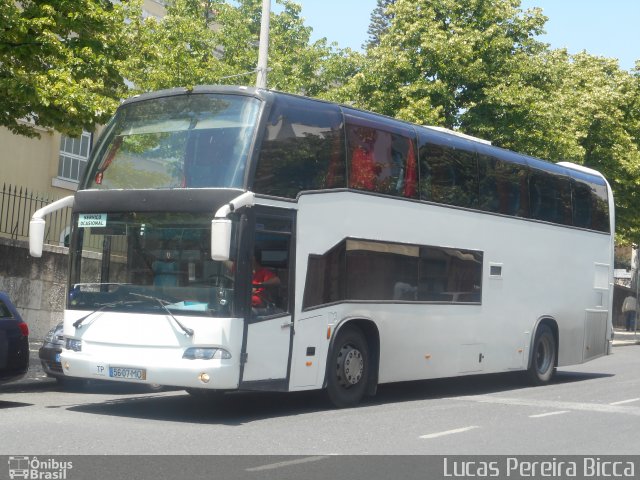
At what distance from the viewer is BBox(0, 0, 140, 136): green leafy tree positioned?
51.9 ft

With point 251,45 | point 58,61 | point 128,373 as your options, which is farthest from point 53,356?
point 251,45

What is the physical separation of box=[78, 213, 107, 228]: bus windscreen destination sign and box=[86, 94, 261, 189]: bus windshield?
377 mm

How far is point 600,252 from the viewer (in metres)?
21.0

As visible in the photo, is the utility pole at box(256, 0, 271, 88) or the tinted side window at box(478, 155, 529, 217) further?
the utility pole at box(256, 0, 271, 88)

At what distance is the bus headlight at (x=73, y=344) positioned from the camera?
488 inches

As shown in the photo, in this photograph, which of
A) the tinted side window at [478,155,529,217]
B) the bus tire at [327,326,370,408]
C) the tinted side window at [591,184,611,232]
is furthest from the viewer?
the tinted side window at [591,184,611,232]

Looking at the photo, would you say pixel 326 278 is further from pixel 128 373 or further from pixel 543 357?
pixel 543 357

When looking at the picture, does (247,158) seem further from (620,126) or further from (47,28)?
(620,126)

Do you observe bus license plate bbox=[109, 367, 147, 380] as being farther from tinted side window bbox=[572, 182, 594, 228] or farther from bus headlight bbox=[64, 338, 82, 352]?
tinted side window bbox=[572, 182, 594, 228]

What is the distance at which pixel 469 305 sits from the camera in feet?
54.9

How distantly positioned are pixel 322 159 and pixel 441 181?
3108 mm

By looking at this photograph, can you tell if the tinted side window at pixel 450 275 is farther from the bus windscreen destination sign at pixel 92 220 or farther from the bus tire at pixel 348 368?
the bus windscreen destination sign at pixel 92 220

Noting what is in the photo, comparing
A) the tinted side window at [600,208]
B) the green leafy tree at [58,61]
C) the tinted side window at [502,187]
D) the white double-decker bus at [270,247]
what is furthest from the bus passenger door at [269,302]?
the tinted side window at [600,208]
